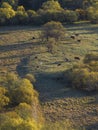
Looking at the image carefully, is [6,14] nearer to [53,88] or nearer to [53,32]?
[53,32]

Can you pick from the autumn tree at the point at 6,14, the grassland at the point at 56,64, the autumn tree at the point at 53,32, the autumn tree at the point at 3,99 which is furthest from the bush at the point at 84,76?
the autumn tree at the point at 6,14

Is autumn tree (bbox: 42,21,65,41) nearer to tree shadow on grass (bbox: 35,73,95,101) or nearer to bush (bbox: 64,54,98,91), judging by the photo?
tree shadow on grass (bbox: 35,73,95,101)

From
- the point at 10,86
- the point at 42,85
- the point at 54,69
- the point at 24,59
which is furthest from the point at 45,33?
the point at 10,86

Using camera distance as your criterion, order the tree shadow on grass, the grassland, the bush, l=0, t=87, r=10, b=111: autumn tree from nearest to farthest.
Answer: l=0, t=87, r=10, b=111: autumn tree → the grassland → the tree shadow on grass → the bush

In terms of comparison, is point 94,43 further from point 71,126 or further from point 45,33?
point 71,126

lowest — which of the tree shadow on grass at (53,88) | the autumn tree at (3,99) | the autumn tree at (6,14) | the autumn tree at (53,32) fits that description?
the tree shadow on grass at (53,88)

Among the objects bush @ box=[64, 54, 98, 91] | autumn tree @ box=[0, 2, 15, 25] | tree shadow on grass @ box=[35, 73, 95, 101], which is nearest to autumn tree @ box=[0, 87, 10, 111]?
tree shadow on grass @ box=[35, 73, 95, 101]

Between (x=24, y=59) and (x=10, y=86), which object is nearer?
(x=10, y=86)

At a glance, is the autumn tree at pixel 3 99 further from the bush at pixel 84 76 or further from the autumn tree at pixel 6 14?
the autumn tree at pixel 6 14
